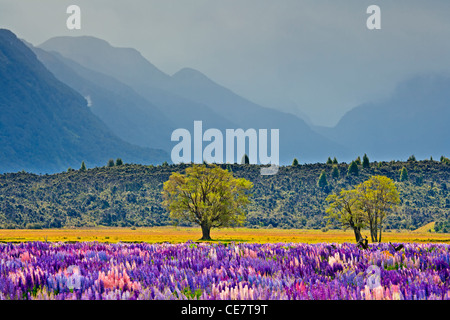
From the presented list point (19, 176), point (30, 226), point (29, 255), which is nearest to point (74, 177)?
point (19, 176)

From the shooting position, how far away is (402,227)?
140 m

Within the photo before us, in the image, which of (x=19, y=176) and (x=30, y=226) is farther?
(x=19, y=176)

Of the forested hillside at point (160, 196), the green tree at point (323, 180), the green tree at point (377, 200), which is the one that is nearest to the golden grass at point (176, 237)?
the green tree at point (377, 200)

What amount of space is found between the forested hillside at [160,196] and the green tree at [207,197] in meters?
69.7

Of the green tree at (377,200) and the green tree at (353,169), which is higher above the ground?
the green tree at (353,169)

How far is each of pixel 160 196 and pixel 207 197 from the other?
91.1 meters

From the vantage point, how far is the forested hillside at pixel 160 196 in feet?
486

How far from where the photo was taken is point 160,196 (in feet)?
553

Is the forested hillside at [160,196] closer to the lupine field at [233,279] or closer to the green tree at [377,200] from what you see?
the green tree at [377,200]

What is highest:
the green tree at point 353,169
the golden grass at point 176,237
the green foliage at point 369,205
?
the green tree at point 353,169

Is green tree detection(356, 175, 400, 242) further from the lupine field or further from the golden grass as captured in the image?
the lupine field
